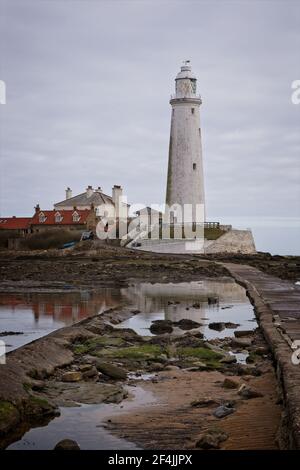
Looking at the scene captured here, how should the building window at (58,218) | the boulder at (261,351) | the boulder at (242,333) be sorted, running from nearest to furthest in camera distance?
A: the boulder at (261,351)
the boulder at (242,333)
the building window at (58,218)

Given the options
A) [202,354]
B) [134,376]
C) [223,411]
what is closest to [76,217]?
[202,354]

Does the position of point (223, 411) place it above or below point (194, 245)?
below

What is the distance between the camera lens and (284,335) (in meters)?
12.5

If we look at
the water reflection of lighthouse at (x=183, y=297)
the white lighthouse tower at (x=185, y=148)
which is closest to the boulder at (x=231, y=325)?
the water reflection of lighthouse at (x=183, y=297)

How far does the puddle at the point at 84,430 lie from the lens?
7.37 metres

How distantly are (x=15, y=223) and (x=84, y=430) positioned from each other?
5250 cm

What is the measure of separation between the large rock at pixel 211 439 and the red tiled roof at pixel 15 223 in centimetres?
5220

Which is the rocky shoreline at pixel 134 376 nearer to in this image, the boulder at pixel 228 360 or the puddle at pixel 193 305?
the boulder at pixel 228 360

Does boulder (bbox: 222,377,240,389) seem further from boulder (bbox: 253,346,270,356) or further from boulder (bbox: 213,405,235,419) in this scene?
boulder (bbox: 253,346,270,356)

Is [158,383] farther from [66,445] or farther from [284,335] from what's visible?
[66,445]

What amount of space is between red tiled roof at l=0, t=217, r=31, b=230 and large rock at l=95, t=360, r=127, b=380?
159ft

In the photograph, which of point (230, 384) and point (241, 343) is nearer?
point (230, 384)

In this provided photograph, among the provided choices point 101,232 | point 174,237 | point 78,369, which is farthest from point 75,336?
point 101,232
